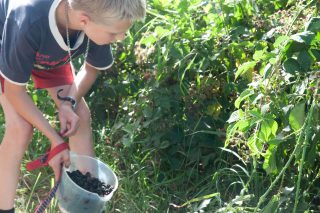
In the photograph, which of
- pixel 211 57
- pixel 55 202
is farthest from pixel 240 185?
pixel 55 202

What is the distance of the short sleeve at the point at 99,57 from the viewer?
3.16 m

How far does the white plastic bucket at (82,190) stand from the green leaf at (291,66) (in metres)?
0.84

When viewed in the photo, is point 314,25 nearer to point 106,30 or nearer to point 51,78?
point 106,30

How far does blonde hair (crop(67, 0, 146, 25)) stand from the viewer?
8.92 ft

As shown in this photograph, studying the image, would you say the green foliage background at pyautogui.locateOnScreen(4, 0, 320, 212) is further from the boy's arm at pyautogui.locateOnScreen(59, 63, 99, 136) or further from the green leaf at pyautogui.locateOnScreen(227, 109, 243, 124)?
the boy's arm at pyautogui.locateOnScreen(59, 63, 99, 136)

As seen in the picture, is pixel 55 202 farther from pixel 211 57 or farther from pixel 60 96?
pixel 211 57

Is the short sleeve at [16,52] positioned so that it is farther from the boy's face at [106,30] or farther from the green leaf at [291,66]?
the green leaf at [291,66]

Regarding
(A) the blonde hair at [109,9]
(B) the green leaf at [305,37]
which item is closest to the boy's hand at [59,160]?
(A) the blonde hair at [109,9]

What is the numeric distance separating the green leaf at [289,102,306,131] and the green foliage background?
2.9 inches

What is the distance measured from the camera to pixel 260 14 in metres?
3.30

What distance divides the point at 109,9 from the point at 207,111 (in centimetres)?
86

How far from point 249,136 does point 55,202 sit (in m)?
0.95

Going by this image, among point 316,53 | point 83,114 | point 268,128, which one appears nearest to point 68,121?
point 83,114

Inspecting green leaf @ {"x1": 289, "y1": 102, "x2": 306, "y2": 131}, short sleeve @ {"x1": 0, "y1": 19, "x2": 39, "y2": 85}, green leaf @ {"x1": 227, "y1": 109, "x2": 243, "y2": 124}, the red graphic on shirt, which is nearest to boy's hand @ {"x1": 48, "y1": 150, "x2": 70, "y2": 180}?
short sleeve @ {"x1": 0, "y1": 19, "x2": 39, "y2": 85}
